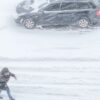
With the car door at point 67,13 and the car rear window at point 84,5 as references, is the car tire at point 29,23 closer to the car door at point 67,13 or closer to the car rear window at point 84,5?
the car door at point 67,13

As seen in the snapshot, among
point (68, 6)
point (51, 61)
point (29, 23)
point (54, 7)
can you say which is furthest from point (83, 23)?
point (51, 61)

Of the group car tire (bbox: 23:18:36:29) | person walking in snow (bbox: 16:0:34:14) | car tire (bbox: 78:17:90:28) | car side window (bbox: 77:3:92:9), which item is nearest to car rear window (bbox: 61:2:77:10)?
car side window (bbox: 77:3:92:9)

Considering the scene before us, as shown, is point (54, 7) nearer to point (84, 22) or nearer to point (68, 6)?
point (68, 6)

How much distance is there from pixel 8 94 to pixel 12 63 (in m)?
5.24

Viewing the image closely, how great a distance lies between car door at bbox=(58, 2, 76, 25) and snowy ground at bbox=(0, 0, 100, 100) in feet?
1.68

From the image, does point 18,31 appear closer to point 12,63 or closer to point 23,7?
point 23,7

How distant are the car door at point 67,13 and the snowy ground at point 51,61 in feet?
1.68

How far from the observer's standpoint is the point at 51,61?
19.3 meters

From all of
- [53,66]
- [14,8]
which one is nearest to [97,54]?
[53,66]

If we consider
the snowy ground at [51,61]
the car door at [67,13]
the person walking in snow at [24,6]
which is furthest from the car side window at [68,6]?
the person walking in snow at [24,6]

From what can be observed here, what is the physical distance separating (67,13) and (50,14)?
877mm

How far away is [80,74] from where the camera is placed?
56.2ft

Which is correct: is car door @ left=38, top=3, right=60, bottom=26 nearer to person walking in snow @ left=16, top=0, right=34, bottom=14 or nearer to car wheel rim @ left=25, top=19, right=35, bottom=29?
car wheel rim @ left=25, top=19, right=35, bottom=29

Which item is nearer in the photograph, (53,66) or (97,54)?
(53,66)
